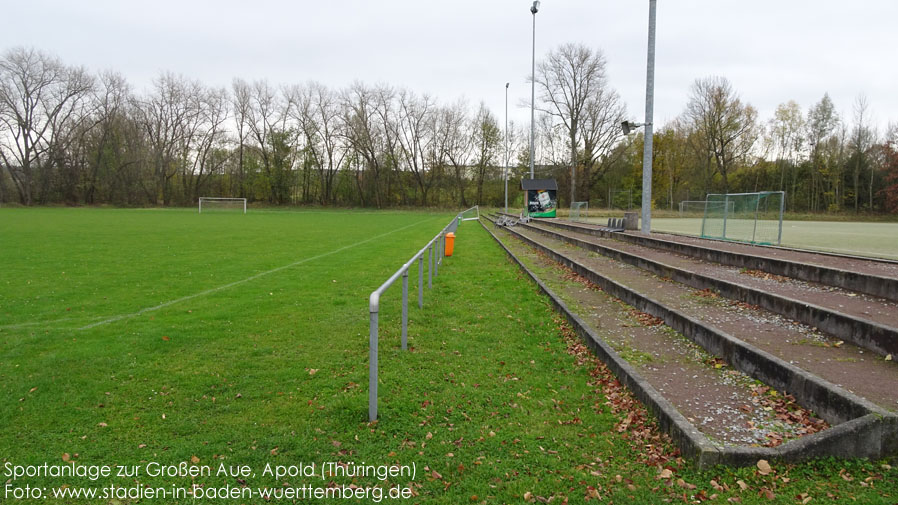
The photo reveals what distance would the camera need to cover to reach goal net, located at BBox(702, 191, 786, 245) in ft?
42.2

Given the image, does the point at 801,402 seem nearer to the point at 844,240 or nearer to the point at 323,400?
the point at 323,400

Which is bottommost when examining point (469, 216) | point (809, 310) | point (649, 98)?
point (809, 310)

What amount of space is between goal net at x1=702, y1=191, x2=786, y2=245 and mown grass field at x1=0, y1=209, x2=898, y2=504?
8063mm

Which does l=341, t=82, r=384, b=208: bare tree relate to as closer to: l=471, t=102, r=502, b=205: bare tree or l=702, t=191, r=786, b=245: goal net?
l=471, t=102, r=502, b=205: bare tree

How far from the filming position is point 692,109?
49844 mm

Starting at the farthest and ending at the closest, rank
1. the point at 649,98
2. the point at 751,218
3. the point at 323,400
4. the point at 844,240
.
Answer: the point at 844,240 < the point at 649,98 < the point at 751,218 < the point at 323,400

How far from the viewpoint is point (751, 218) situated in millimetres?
13250

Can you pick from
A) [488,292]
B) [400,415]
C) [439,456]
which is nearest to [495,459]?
[439,456]

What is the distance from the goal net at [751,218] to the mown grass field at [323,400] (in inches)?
317

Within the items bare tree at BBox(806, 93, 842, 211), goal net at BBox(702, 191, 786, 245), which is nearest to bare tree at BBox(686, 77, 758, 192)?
bare tree at BBox(806, 93, 842, 211)

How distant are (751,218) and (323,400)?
43.4 feet

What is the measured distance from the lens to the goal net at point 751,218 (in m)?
12.9

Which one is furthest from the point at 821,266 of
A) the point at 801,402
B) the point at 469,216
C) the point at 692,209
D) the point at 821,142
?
the point at 821,142

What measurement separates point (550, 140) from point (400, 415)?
5845cm
